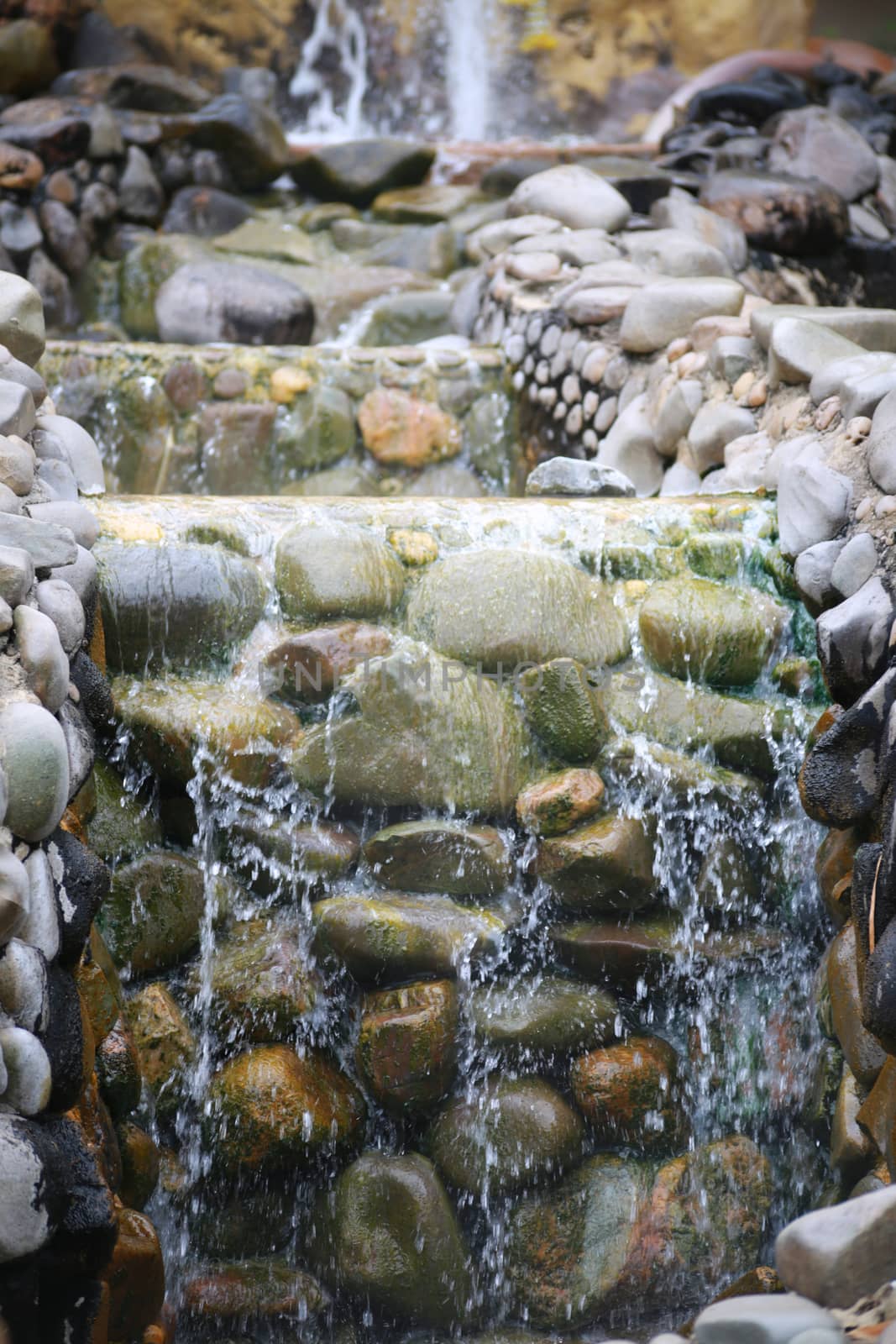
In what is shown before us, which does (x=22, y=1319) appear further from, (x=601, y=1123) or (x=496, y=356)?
(x=496, y=356)

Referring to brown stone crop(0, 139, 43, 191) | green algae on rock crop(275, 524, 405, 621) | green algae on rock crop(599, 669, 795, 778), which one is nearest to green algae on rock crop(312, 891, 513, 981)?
green algae on rock crop(599, 669, 795, 778)

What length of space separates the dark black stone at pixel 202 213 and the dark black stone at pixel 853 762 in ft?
16.1

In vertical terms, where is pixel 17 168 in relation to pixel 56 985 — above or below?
below

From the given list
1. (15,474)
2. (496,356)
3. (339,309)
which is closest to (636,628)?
(15,474)

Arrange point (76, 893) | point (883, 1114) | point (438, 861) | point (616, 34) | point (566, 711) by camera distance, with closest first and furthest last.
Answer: point (76, 893)
point (883, 1114)
point (438, 861)
point (566, 711)
point (616, 34)

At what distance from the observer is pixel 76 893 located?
1786 millimetres

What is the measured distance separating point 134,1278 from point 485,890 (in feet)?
2.88

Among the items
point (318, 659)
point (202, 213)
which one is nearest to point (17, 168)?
point (202, 213)

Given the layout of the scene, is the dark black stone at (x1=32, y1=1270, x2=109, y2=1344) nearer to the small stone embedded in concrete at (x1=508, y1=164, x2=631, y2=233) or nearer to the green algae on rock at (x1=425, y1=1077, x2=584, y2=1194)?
the green algae on rock at (x1=425, y1=1077, x2=584, y2=1194)

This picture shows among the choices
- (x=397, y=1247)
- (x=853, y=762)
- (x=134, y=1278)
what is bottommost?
(x=397, y=1247)

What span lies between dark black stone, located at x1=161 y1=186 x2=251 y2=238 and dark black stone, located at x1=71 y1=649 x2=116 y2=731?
4.46 metres

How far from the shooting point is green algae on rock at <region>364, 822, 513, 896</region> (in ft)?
7.80

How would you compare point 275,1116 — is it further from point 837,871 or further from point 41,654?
point 837,871

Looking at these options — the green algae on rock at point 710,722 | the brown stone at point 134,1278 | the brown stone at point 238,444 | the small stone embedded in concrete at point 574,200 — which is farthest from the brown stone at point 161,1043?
the small stone embedded in concrete at point 574,200
